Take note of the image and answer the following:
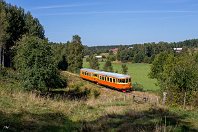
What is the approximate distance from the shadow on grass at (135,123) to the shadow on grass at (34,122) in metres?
0.68

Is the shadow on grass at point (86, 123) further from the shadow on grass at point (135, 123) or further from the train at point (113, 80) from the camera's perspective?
the train at point (113, 80)

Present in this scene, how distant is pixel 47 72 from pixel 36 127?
2620 centimetres

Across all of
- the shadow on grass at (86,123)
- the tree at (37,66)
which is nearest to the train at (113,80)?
the tree at (37,66)

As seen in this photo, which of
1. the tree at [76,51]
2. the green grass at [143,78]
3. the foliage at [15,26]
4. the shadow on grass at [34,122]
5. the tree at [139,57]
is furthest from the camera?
the tree at [139,57]

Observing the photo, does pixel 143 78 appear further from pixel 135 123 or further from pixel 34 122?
pixel 34 122

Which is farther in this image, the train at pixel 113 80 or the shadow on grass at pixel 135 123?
the train at pixel 113 80

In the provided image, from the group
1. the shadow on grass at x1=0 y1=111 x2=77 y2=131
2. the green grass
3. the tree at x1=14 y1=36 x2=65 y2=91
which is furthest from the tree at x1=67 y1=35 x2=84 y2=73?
the shadow on grass at x1=0 y1=111 x2=77 y2=131

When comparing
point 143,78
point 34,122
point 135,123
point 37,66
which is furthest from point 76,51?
point 34,122

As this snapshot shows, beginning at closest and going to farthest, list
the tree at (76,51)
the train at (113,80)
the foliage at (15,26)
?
the train at (113,80), the foliage at (15,26), the tree at (76,51)

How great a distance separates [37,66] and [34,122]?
25.5 metres

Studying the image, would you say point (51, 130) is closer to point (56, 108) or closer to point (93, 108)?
point (56, 108)

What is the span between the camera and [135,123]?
11.1 metres

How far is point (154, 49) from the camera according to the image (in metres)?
169

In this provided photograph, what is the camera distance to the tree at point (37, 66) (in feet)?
114
